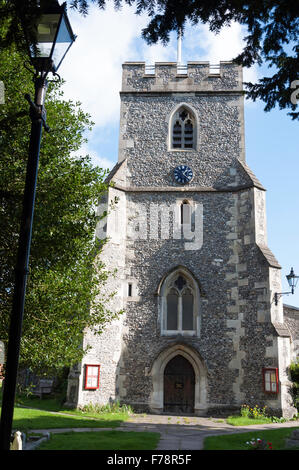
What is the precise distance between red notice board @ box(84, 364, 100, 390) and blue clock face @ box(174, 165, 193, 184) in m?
7.22

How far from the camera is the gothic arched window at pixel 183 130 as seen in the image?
1727 cm

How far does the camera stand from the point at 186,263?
15430mm

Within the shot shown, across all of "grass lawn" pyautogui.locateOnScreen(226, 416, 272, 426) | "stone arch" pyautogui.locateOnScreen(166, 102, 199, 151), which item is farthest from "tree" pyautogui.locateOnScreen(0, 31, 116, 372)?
"stone arch" pyautogui.locateOnScreen(166, 102, 199, 151)

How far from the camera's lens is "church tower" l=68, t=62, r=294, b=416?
14.0 meters

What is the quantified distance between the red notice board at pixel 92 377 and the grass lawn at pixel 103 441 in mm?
4246

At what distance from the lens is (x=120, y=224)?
15.8m

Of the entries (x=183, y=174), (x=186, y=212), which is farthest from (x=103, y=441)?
(x=183, y=174)

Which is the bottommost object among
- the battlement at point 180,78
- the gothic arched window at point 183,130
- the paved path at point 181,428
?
the paved path at point 181,428

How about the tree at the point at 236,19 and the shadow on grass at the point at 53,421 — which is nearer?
the tree at the point at 236,19

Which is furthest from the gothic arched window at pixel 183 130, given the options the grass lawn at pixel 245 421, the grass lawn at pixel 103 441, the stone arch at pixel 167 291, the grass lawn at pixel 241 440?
the grass lawn at pixel 103 441

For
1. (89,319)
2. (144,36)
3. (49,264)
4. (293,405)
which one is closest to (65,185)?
(49,264)

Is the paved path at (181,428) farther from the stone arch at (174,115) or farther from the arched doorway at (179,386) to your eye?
the stone arch at (174,115)

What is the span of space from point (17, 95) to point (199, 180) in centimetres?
886

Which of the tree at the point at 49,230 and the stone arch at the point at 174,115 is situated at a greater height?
the stone arch at the point at 174,115
